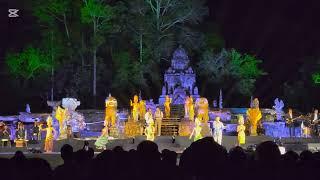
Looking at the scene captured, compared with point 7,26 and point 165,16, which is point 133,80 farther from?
point 7,26

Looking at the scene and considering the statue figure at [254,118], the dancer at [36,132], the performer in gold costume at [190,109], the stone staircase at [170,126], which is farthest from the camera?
the stone staircase at [170,126]

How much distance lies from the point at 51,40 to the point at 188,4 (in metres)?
7.45

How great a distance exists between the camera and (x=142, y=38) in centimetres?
3022

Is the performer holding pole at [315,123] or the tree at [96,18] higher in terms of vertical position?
the tree at [96,18]

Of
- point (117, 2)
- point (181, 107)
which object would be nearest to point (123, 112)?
point (181, 107)

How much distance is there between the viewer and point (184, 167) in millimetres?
4980

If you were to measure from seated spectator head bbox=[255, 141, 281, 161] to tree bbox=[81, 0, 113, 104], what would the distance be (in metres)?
24.1

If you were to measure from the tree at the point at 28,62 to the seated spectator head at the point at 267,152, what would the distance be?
2490 centimetres

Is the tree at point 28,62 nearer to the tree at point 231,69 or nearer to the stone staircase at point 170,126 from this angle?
the tree at point 231,69

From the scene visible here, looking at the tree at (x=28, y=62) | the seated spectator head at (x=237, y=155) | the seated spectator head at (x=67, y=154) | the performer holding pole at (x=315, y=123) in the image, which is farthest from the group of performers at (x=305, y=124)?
the seated spectator head at (x=67, y=154)

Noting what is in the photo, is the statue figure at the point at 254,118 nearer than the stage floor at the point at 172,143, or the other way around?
the stage floor at the point at 172,143

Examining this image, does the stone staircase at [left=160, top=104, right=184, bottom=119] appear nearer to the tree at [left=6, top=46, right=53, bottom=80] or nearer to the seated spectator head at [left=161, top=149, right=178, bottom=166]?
the tree at [left=6, top=46, right=53, bottom=80]

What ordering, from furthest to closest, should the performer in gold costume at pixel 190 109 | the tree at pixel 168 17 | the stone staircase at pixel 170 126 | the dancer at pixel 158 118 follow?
the tree at pixel 168 17, the stone staircase at pixel 170 126, the performer in gold costume at pixel 190 109, the dancer at pixel 158 118

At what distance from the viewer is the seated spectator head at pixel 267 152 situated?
5.18 m
